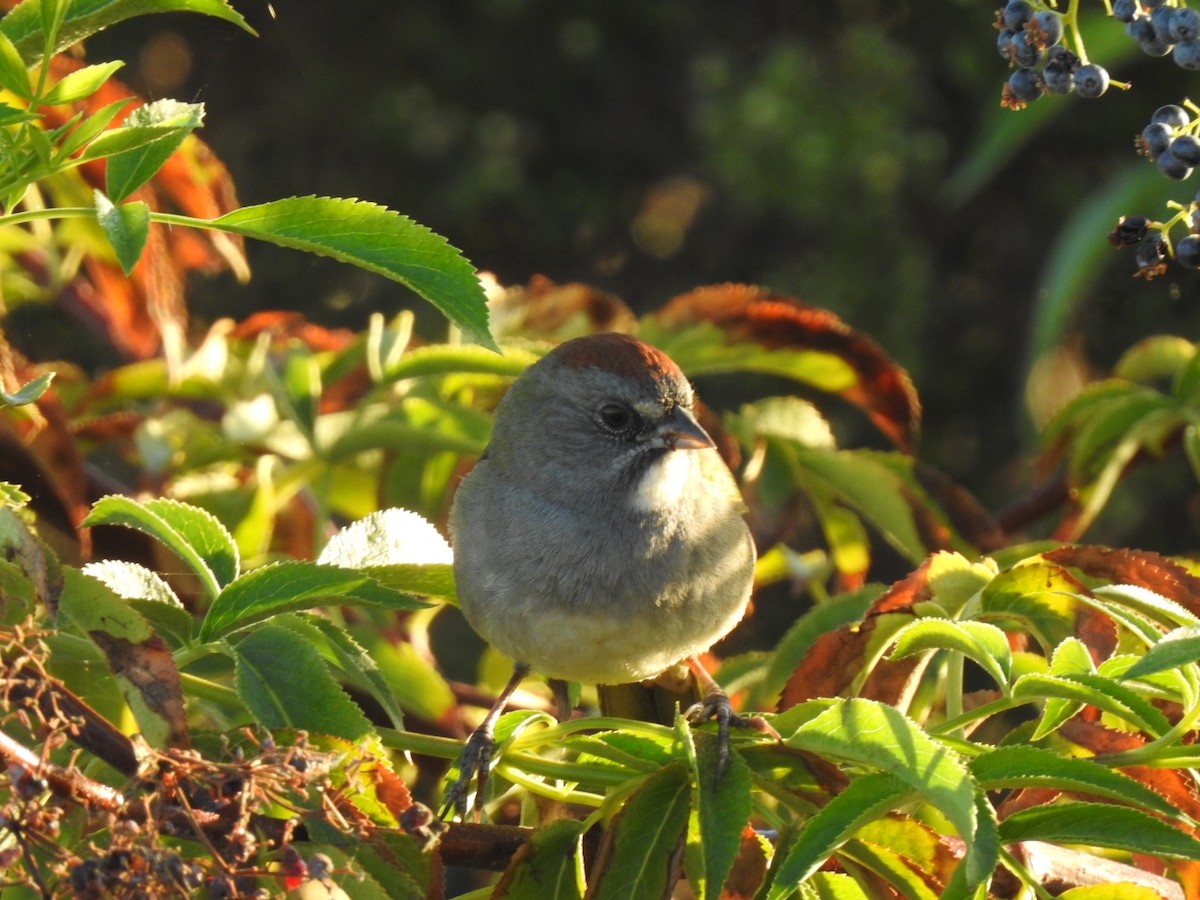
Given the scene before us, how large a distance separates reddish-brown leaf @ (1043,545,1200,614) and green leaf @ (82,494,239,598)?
894 millimetres

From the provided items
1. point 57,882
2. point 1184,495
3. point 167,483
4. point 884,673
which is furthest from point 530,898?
point 1184,495

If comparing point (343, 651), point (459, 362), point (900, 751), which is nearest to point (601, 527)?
point (459, 362)

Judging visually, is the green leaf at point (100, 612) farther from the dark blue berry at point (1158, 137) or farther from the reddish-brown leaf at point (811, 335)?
the reddish-brown leaf at point (811, 335)

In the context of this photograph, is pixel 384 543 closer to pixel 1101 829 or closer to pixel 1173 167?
pixel 1101 829

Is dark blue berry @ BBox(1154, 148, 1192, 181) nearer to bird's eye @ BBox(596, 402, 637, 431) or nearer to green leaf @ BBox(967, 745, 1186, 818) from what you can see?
green leaf @ BBox(967, 745, 1186, 818)

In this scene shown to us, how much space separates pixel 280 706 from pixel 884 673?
72cm

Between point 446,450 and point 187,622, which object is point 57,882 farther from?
point 446,450

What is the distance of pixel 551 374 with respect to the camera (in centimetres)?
264

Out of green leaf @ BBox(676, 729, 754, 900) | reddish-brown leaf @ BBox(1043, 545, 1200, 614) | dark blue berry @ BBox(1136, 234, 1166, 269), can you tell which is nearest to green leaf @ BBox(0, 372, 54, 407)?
green leaf @ BBox(676, 729, 754, 900)

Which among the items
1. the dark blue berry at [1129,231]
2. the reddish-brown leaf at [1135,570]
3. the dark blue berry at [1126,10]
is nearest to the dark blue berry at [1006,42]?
the dark blue berry at [1126,10]

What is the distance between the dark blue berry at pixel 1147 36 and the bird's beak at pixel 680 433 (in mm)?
993

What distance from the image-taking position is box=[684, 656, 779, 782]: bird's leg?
136 cm

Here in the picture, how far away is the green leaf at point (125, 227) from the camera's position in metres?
1.29

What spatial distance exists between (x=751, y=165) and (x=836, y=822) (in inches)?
163
